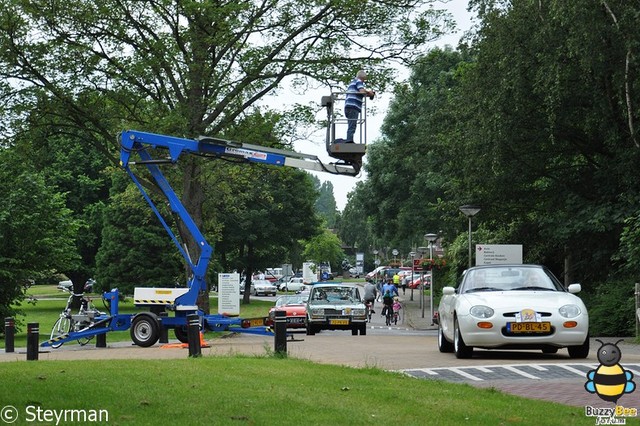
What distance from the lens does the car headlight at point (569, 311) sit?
16.2 m

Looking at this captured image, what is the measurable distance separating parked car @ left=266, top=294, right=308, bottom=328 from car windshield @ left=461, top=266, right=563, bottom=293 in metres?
16.5

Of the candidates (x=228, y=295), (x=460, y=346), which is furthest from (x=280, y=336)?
(x=228, y=295)

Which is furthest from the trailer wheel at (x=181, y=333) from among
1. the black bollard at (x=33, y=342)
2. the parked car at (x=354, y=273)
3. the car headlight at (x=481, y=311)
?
the parked car at (x=354, y=273)

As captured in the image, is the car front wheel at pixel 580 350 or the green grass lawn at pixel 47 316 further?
the green grass lawn at pixel 47 316

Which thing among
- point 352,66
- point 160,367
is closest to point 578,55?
point 352,66

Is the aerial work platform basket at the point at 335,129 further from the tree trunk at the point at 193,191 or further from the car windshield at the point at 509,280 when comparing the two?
the tree trunk at the point at 193,191

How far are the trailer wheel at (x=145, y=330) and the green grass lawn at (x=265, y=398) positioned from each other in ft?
35.7

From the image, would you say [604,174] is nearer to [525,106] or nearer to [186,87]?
→ [525,106]

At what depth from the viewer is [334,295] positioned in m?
33.1

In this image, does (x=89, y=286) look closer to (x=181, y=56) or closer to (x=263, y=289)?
(x=263, y=289)

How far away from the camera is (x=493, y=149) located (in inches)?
1342

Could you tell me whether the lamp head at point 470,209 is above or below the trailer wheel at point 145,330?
above
